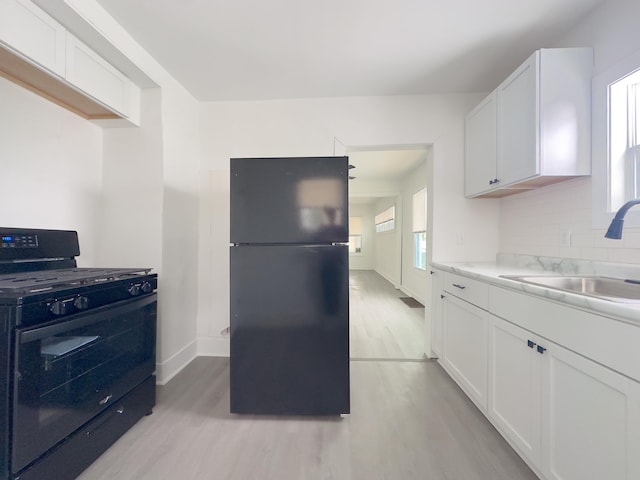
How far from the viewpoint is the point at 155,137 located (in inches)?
85.0

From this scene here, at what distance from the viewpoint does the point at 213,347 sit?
8.77 ft

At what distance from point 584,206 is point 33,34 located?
3283 millimetres

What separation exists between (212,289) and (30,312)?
1.63 meters

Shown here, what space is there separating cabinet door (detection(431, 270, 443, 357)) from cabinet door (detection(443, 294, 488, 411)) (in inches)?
4.2

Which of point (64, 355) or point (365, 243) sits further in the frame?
point (365, 243)

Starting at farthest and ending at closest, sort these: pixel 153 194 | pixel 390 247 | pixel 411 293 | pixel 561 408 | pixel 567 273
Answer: pixel 390 247 → pixel 411 293 → pixel 153 194 → pixel 567 273 → pixel 561 408

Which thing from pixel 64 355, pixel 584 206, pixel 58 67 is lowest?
pixel 64 355

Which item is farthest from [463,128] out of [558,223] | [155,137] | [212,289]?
[212,289]

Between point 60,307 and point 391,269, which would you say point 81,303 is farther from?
point 391,269

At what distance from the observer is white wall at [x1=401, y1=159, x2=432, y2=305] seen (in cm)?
493

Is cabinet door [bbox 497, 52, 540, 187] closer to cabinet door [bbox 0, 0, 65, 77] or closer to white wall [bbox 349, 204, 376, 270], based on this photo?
cabinet door [bbox 0, 0, 65, 77]

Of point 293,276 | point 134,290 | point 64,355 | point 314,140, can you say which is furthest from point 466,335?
point 64,355

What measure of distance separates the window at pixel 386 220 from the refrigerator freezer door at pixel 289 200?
5.85m

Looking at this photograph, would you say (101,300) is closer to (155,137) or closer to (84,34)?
(155,137)
